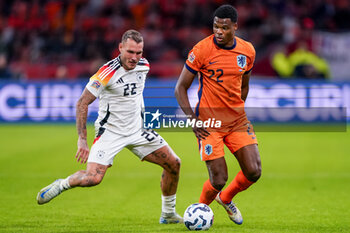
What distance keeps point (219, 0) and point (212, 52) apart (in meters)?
14.0

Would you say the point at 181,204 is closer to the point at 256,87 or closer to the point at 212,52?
the point at 212,52

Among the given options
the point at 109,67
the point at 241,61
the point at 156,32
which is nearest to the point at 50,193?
the point at 109,67

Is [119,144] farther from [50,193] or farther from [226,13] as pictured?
[226,13]

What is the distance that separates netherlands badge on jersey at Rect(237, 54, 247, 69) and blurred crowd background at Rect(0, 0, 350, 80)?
11423mm

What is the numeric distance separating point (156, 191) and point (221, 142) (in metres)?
3.19

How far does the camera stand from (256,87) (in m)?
16.7

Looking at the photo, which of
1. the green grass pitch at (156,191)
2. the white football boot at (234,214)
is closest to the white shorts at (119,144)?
the green grass pitch at (156,191)

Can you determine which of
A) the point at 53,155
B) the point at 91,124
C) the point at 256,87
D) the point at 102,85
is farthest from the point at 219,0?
the point at 102,85

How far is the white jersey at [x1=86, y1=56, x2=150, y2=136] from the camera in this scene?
23.0 ft

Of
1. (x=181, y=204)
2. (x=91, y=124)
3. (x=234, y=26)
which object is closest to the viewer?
(x=234, y=26)

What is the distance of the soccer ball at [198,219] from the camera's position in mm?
6641

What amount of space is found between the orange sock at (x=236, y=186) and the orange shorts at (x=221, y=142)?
1.27ft

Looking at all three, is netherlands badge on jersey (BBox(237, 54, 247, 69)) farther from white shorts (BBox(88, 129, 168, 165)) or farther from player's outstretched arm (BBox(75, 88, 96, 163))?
player's outstretched arm (BBox(75, 88, 96, 163))

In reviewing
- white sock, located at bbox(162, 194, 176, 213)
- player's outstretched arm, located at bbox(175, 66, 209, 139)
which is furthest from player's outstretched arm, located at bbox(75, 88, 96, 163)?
white sock, located at bbox(162, 194, 176, 213)
